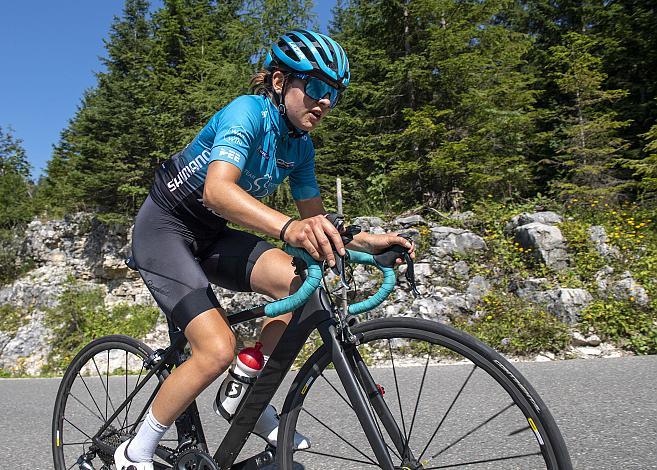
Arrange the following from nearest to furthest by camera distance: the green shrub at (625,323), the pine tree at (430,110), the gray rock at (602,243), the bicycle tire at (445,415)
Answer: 1. the bicycle tire at (445,415)
2. the green shrub at (625,323)
3. the gray rock at (602,243)
4. the pine tree at (430,110)

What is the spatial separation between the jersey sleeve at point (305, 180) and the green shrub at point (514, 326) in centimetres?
418

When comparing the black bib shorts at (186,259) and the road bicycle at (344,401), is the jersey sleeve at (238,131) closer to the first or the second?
the road bicycle at (344,401)

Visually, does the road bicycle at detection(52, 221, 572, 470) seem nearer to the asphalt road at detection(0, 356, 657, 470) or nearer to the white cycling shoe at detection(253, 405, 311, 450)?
the white cycling shoe at detection(253, 405, 311, 450)

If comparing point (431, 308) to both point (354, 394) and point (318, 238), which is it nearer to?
point (354, 394)

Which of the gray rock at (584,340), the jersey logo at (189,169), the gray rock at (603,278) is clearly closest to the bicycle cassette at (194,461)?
the jersey logo at (189,169)

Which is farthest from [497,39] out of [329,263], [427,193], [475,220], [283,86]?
[329,263]

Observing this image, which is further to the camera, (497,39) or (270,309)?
(497,39)

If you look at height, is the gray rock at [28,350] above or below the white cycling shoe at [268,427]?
below

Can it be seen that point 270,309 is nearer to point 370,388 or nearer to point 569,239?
point 370,388

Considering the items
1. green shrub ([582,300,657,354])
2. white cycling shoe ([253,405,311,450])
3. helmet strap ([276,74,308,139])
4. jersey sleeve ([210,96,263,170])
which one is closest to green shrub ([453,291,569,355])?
green shrub ([582,300,657,354])

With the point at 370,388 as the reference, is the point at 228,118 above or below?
above

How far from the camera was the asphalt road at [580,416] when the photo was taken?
265 cm

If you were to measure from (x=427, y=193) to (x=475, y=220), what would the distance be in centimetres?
330

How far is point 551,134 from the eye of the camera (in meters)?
16.7
